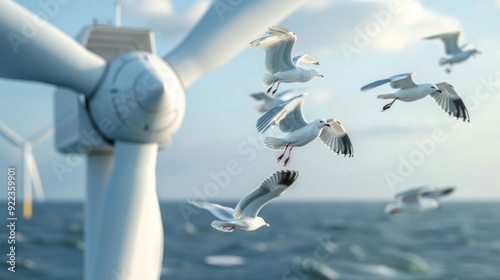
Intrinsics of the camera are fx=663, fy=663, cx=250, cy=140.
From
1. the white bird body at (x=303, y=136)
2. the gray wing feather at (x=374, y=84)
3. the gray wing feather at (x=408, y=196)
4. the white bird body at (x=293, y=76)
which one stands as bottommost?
the gray wing feather at (x=374, y=84)

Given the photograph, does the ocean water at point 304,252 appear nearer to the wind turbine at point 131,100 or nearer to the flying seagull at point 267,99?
the wind turbine at point 131,100

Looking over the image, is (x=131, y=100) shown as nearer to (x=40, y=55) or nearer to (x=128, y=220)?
(x=40, y=55)

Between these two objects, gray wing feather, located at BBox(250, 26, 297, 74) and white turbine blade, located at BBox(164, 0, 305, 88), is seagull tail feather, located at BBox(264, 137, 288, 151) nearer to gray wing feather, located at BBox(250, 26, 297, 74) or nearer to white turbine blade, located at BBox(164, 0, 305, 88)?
gray wing feather, located at BBox(250, 26, 297, 74)

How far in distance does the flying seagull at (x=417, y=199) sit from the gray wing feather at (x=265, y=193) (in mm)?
872

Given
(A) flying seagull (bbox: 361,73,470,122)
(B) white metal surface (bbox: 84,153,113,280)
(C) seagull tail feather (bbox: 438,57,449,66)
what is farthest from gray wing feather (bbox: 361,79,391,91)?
(B) white metal surface (bbox: 84,153,113,280)

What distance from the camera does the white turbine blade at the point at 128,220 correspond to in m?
10.2

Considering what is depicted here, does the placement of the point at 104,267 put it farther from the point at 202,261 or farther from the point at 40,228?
the point at 40,228

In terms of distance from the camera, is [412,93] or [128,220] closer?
[412,93]

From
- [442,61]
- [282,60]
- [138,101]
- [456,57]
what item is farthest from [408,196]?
[138,101]

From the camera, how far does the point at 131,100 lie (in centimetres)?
1019

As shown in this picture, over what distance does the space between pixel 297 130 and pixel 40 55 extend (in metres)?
6.78

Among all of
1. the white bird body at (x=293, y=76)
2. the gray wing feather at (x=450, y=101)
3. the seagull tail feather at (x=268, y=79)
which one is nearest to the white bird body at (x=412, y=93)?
the gray wing feather at (x=450, y=101)

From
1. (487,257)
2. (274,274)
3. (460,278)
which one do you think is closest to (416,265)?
(460,278)

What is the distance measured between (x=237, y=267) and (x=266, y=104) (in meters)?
38.5
